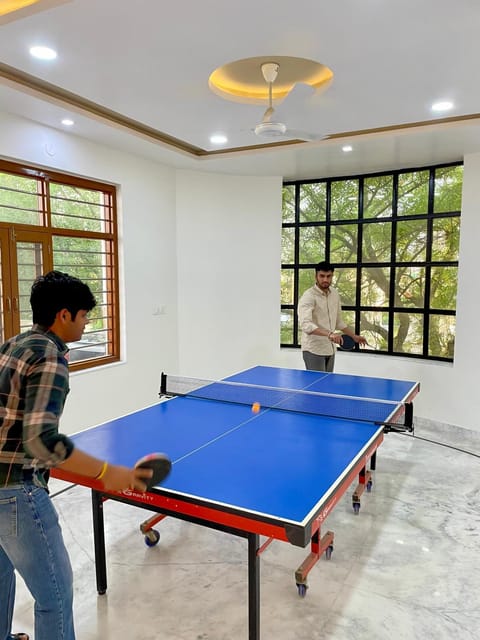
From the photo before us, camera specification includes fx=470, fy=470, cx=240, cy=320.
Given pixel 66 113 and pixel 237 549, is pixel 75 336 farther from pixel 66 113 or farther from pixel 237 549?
pixel 66 113

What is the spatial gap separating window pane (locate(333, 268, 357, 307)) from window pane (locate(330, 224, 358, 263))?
0.15 meters

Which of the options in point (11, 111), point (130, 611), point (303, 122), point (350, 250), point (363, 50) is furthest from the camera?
point (350, 250)

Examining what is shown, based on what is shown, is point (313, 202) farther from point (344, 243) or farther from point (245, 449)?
point (245, 449)

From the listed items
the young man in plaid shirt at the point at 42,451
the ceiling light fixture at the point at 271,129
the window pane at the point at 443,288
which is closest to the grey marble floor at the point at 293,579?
the young man in plaid shirt at the point at 42,451

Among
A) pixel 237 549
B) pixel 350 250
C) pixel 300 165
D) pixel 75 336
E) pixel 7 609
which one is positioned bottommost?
pixel 237 549

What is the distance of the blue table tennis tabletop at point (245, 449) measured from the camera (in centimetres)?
175

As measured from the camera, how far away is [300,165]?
16.7ft

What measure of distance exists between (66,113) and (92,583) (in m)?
3.25

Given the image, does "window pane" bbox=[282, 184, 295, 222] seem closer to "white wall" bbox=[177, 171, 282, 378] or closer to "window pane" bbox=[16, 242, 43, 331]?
"white wall" bbox=[177, 171, 282, 378]

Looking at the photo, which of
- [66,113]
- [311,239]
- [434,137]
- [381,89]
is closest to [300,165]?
[311,239]

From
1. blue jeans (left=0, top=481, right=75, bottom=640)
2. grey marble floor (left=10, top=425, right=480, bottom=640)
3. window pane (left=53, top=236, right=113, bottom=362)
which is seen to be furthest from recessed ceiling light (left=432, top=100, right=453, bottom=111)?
blue jeans (left=0, top=481, right=75, bottom=640)

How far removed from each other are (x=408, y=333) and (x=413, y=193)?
156 centimetres

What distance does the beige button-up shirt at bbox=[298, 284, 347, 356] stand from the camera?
452 cm

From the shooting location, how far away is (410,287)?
5.30 m
